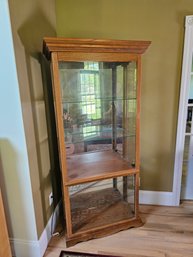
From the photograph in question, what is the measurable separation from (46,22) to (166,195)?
2.25m

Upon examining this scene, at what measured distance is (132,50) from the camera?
1.48 meters

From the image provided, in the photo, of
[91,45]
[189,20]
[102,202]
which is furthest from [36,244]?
[189,20]

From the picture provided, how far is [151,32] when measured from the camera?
1848 millimetres

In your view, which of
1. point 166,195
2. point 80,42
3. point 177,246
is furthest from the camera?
point 166,195

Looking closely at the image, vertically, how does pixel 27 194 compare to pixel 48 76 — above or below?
below

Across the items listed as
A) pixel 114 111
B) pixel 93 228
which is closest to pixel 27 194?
pixel 93 228

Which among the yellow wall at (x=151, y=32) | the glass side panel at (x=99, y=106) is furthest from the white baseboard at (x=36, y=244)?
the yellow wall at (x=151, y=32)

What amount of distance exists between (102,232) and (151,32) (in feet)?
6.61

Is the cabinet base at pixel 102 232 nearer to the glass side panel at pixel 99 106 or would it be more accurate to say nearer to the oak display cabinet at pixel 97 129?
the oak display cabinet at pixel 97 129

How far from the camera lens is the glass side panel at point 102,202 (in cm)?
188

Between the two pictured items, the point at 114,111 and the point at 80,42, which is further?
the point at 114,111

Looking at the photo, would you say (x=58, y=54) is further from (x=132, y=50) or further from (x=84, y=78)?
(x=132, y=50)

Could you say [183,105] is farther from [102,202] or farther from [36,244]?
[36,244]

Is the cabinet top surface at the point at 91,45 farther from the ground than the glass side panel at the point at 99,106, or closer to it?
farther from the ground
